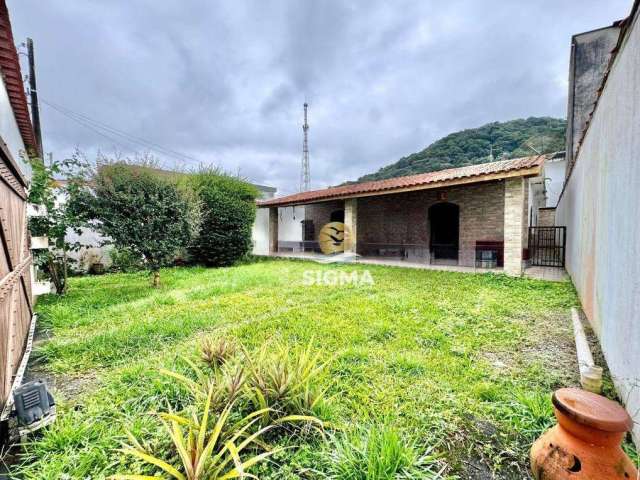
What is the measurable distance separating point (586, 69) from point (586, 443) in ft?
46.1

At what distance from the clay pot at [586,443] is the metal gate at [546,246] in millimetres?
11453

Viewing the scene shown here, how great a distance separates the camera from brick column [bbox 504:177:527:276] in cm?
743

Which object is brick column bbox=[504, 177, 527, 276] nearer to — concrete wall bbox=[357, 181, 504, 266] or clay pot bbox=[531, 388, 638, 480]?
concrete wall bbox=[357, 181, 504, 266]

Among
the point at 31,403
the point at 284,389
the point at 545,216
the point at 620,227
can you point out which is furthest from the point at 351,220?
the point at 31,403

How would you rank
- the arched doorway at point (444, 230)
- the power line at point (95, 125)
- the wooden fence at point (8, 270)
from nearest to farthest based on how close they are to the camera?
the wooden fence at point (8, 270)
the arched doorway at point (444, 230)
the power line at point (95, 125)

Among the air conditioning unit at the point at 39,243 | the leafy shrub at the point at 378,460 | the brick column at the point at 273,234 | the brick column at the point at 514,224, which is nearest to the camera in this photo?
the leafy shrub at the point at 378,460

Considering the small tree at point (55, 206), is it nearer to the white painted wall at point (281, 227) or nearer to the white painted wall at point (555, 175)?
the white painted wall at point (281, 227)

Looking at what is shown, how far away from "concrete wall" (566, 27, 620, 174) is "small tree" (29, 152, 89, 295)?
14816 mm

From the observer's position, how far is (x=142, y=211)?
682 centimetres

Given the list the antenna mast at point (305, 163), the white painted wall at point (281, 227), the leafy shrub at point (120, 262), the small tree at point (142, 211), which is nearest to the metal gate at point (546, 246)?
the white painted wall at point (281, 227)

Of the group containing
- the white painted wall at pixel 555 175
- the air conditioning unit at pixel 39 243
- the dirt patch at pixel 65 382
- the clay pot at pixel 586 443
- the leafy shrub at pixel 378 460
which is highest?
the white painted wall at pixel 555 175

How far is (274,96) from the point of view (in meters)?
22.2

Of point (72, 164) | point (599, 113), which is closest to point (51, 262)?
point (72, 164)

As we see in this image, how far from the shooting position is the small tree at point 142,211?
649 centimetres
